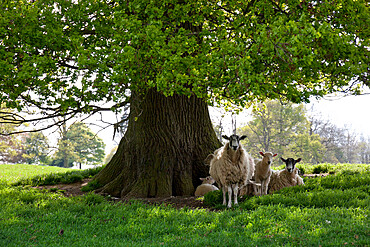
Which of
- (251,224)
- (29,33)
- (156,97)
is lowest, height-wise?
(251,224)

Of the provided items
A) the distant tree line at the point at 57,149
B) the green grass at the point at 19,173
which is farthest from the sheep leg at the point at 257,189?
the distant tree line at the point at 57,149

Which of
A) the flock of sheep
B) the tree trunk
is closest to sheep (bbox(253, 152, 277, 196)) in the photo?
the flock of sheep

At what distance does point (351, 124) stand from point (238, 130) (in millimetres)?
18287

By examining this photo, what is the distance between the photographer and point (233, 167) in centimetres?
920

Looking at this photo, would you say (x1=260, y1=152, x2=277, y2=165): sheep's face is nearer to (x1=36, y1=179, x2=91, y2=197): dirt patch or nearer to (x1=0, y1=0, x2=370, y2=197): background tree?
(x1=0, y1=0, x2=370, y2=197): background tree

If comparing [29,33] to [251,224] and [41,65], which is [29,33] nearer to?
[41,65]

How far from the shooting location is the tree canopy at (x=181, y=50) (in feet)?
27.8

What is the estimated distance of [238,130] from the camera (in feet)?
158

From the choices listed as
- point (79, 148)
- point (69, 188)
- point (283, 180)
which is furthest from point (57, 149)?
point (283, 180)

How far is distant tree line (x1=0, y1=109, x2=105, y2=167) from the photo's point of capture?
4728 cm

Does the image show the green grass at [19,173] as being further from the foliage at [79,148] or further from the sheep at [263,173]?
the foliage at [79,148]

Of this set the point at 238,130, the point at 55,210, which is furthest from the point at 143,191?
the point at 238,130

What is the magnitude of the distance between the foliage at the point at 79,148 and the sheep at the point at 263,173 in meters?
39.2

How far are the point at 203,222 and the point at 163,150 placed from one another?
16.4 ft
